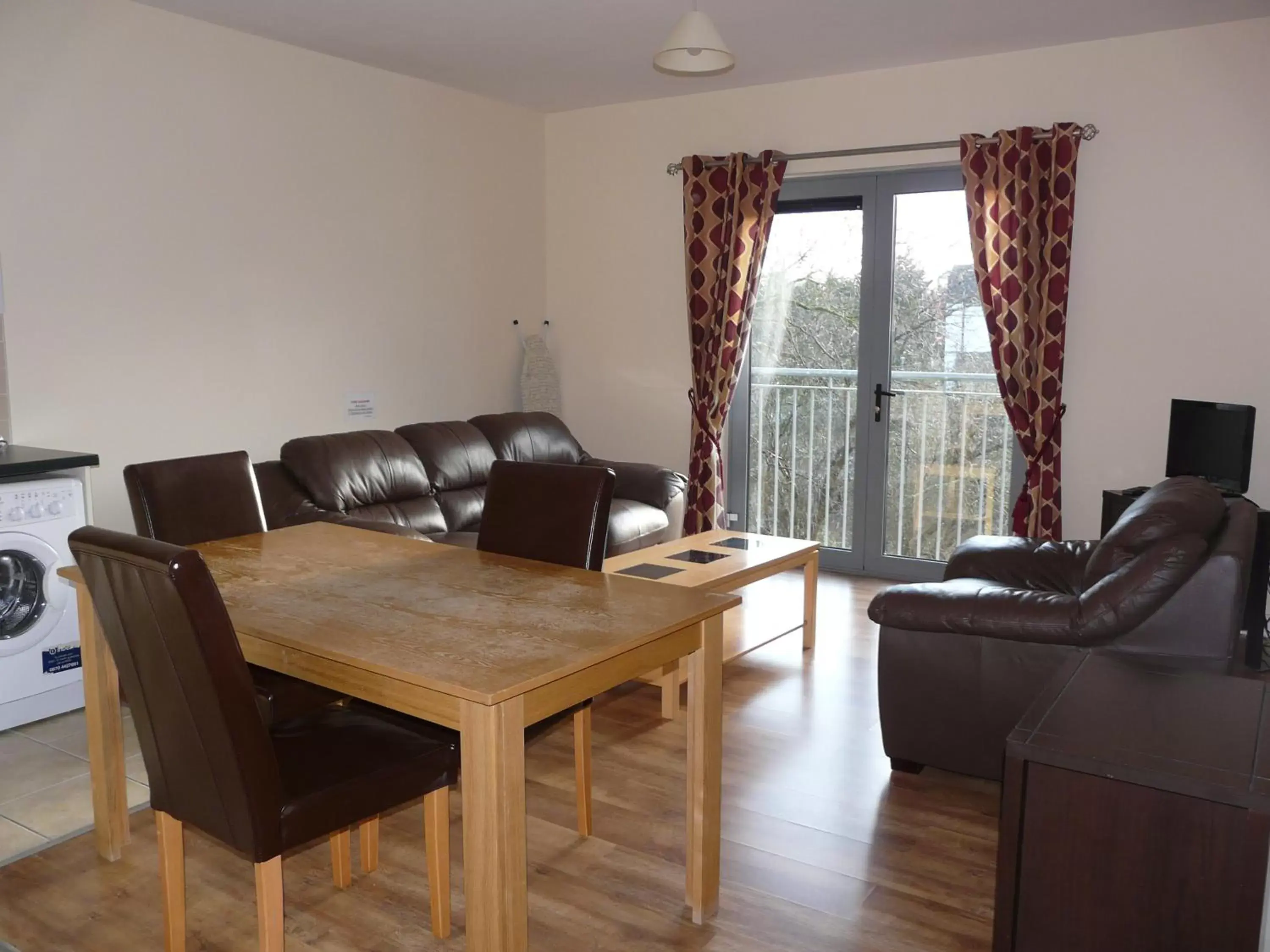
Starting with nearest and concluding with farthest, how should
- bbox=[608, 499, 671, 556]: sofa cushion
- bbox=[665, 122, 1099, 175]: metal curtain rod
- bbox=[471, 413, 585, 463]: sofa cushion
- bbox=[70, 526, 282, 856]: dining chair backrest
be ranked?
bbox=[70, 526, 282, 856]: dining chair backrest, bbox=[665, 122, 1099, 175]: metal curtain rod, bbox=[608, 499, 671, 556]: sofa cushion, bbox=[471, 413, 585, 463]: sofa cushion

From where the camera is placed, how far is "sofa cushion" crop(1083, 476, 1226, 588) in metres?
2.82

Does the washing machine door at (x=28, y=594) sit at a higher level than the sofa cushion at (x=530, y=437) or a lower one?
lower

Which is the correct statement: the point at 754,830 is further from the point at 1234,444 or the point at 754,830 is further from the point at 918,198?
the point at 918,198

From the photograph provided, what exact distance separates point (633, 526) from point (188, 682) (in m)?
3.40

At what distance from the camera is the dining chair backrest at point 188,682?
5.79ft

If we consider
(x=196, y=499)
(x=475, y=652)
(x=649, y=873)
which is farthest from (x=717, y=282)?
(x=475, y=652)

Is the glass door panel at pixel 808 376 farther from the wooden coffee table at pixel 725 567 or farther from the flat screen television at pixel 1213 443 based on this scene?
the flat screen television at pixel 1213 443

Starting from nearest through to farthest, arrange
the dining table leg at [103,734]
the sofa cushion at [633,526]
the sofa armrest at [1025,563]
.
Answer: the dining table leg at [103,734]
the sofa armrest at [1025,563]
the sofa cushion at [633,526]

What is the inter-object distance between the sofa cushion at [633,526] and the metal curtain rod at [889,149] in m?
1.99

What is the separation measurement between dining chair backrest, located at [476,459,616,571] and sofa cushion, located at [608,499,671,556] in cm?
180

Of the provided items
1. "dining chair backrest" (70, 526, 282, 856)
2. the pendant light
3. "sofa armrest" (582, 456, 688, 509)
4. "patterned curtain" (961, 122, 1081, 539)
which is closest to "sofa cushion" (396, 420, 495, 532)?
"sofa armrest" (582, 456, 688, 509)

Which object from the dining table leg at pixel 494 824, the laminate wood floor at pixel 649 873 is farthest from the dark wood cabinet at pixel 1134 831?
the dining table leg at pixel 494 824

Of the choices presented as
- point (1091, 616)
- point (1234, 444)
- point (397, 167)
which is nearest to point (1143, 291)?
point (1234, 444)

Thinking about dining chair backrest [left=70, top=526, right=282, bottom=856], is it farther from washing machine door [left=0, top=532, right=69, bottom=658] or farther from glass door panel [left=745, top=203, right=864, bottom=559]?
glass door panel [left=745, top=203, right=864, bottom=559]
